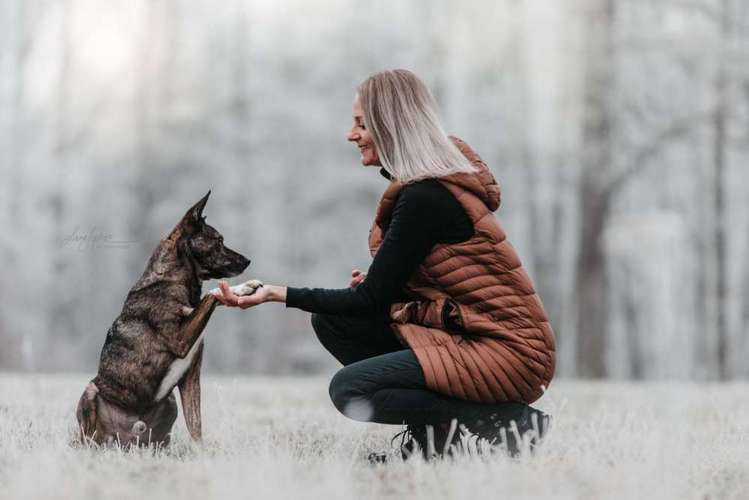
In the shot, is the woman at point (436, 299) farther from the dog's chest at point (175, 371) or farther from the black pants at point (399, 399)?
the dog's chest at point (175, 371)

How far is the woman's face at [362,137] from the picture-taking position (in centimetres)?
392

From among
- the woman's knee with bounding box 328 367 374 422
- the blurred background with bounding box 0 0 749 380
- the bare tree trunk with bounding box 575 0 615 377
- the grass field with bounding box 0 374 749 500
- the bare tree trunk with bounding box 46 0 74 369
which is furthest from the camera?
the bare tree trunk with bounding box 46 0 74 369

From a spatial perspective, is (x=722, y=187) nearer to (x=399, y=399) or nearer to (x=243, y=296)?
(x=399, y=399)

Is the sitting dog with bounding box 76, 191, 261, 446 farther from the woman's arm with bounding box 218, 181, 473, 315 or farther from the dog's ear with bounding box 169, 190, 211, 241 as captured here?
the woman's arm with bounding box 218, 181, 473, 315

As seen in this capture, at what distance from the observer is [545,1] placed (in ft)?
48.0

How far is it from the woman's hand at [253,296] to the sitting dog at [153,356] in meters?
0.09

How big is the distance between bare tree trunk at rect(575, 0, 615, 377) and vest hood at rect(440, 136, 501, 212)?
853cm

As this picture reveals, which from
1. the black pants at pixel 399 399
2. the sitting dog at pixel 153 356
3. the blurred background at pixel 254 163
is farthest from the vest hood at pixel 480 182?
the blurred background at pixel 254 163

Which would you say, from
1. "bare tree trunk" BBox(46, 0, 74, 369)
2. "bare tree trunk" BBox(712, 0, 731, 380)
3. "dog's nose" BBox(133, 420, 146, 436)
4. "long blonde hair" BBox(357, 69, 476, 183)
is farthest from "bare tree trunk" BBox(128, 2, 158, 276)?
"long blonde hair" BBox(357, 69, 476, 183)

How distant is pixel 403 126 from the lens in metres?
3.83

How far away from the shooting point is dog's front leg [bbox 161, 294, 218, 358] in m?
3.89

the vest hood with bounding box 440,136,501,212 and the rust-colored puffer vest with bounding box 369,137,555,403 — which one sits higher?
the vest hood with bounding box 440,136,501,212

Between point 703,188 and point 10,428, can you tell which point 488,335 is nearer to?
point 10,428

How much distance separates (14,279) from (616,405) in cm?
1647
